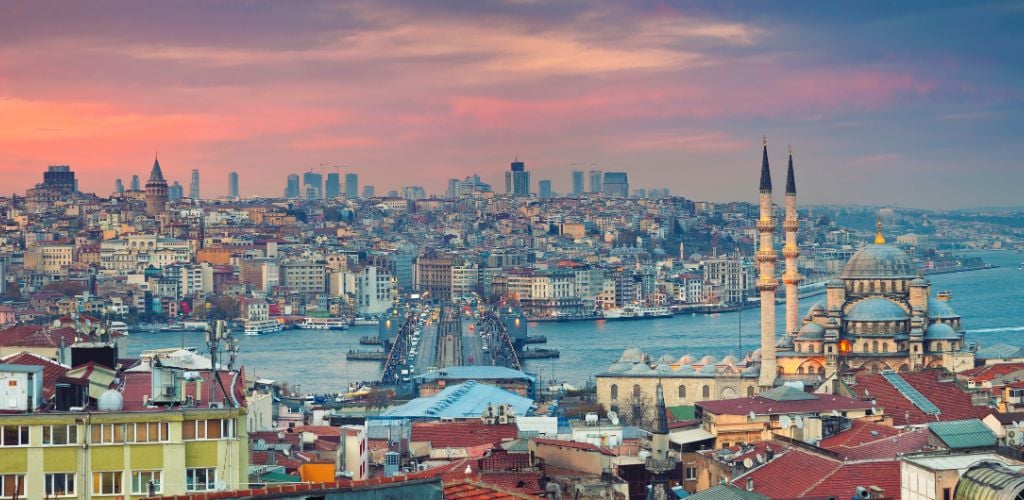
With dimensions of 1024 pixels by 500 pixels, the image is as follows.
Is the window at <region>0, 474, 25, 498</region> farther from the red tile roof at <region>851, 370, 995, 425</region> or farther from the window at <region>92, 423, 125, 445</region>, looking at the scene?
the red tile roof at <region>851, 370, 995, 425</region>

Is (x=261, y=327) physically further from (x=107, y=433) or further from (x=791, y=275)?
(x=107, y=433)

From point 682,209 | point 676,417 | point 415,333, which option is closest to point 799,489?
point 676,417

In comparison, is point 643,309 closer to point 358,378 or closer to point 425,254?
point 425,254

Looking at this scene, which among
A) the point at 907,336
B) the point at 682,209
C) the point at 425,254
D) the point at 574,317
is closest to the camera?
the point at 907,336

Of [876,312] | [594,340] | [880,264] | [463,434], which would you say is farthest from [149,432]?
[594,340]

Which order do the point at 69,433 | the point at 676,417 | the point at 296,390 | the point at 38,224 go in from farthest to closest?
the point at 38,224 → the point at 296,390 → the point at 676,417 → the point at 69,433

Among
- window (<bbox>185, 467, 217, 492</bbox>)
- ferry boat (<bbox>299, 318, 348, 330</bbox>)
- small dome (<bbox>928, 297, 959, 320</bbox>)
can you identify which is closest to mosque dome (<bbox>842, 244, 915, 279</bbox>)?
small dome (<bbox>928, 297, 959, 320</bbox>)
